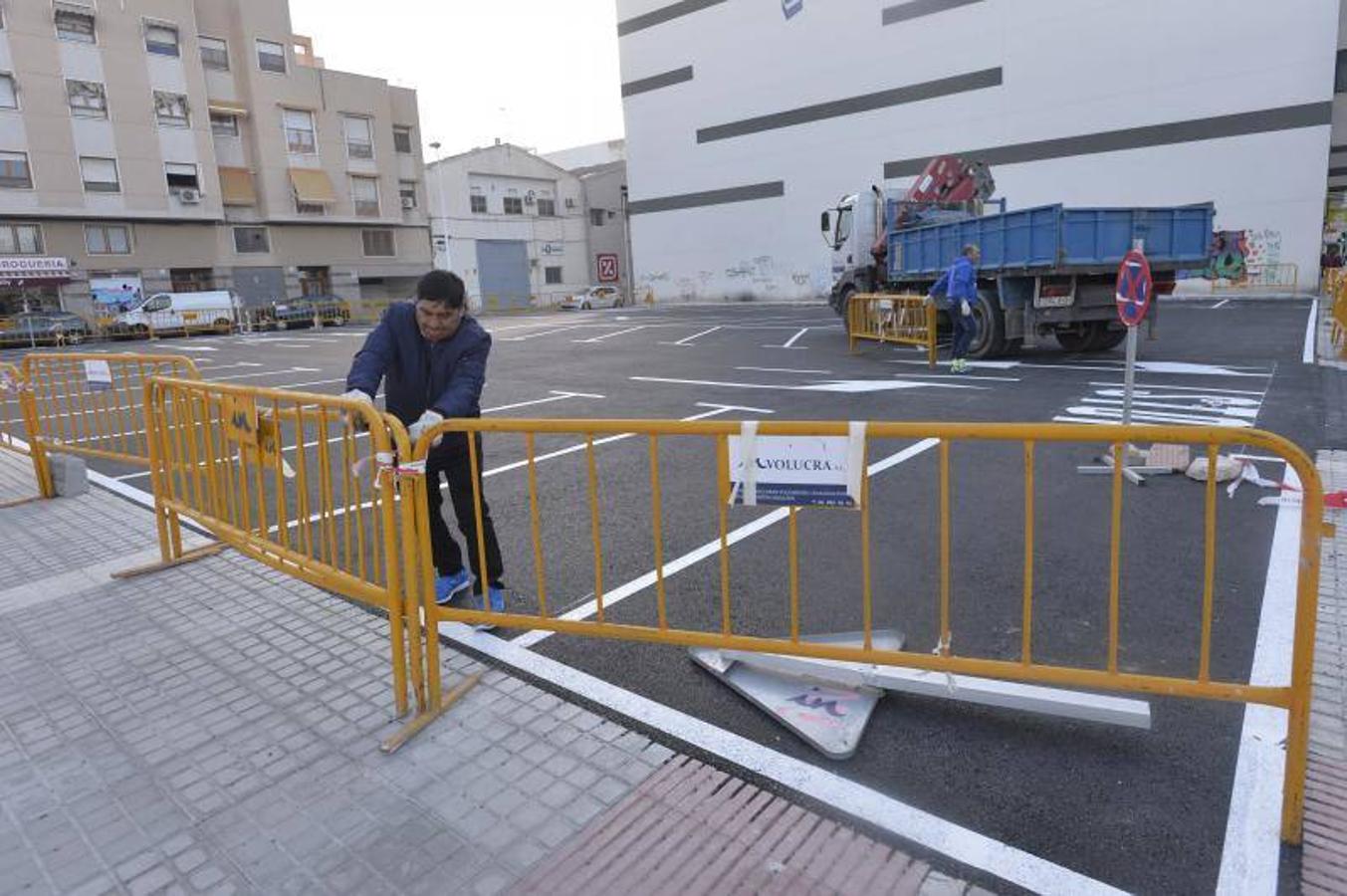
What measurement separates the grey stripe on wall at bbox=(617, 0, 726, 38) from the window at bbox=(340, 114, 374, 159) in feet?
49.9

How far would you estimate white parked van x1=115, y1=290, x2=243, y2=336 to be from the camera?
109ft

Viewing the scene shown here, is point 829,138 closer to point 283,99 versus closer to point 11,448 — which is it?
point 283,99

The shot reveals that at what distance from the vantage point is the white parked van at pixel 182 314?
33.2m

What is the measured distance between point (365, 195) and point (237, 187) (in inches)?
268

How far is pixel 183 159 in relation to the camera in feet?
125

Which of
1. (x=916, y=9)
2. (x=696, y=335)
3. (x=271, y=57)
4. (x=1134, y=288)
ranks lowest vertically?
(x=696, y=335)

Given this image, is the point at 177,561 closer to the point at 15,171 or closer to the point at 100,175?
the point at 15,171

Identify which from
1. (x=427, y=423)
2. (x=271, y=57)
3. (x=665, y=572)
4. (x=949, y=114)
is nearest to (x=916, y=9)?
(x=949, y=114)

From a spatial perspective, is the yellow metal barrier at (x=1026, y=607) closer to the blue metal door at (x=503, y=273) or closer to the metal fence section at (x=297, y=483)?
the metal fence section at (x=297, y=483)

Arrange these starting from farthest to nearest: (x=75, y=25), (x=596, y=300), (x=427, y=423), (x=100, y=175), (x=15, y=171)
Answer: (x=596, y=300)
(x=100, y=175)
(x=75, y=25)
(x=15, y=171)
(x=427, y=423)

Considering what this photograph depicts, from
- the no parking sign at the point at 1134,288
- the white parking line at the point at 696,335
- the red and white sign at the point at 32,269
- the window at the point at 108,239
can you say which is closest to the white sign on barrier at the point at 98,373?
the no parking sign at the point at 1134,288

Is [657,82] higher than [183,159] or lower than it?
higher

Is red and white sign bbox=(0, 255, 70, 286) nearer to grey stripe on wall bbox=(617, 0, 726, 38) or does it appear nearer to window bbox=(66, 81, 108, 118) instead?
window bbox=(66, 81, 108, 118)

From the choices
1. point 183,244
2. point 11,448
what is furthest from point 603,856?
point 183,244
